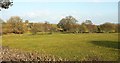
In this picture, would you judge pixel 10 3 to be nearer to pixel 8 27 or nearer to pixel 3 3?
pixel 3 3

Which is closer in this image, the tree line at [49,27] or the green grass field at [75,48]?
the green grass field at [75,48]

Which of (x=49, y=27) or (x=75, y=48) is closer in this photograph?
(x=75, y=48)

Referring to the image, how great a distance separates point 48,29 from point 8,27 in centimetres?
2364

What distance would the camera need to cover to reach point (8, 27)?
96188 mm

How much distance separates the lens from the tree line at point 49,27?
9838 centimetres

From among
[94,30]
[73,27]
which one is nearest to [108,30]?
[94,30]

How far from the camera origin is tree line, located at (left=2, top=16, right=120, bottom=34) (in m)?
98.4

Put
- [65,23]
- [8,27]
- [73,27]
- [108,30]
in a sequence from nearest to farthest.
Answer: [8,27], [108,30], [73,27], [65,23]

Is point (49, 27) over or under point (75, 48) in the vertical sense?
under

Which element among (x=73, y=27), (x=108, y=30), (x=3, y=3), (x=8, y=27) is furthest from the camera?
(x=73, y=27)

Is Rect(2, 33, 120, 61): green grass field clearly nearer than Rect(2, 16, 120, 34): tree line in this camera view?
Yes

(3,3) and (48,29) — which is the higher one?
(3,3)

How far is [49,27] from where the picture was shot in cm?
11781

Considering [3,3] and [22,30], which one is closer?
[3,3]
